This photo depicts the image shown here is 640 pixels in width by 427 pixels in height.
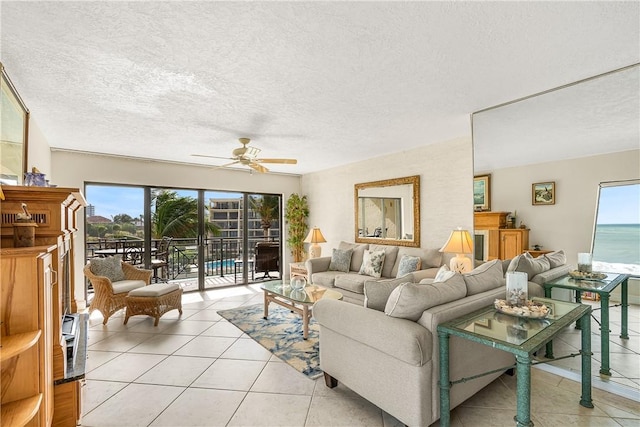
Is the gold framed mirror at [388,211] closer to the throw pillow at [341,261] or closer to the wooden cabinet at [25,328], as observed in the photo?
the throw pillow at [341,261]

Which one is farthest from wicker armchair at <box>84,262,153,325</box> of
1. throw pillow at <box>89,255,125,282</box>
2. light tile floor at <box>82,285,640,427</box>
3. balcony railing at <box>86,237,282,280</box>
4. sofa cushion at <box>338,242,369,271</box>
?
sofa cushion at <box>338,242,369,271</box>

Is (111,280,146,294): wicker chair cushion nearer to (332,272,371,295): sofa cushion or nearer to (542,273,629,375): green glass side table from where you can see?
(332,272,371,295): sofa cushion

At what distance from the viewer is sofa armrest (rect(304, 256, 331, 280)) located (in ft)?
16.9

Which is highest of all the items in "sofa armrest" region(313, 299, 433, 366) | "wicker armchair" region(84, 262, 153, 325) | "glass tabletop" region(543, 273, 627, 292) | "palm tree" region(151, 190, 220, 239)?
"palm tree" region(151, 190, 220, 239)

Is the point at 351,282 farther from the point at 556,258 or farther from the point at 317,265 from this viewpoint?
the point at 556,258

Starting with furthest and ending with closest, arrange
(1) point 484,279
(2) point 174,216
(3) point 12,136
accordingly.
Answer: (2) point 174,216 → (1) point 484,279 → (3) point 12,136

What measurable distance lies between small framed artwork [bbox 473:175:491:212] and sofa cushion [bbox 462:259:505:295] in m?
0.82

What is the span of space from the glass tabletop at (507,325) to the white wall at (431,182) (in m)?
1.92

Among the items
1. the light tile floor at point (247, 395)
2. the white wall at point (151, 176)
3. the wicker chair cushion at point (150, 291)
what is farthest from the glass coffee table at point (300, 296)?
the white wall at point (151, 176)

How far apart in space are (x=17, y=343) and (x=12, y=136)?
186cm

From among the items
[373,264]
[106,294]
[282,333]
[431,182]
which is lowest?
[282,333]

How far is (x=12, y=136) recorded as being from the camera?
236cm

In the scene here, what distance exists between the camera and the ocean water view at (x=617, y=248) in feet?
7.70

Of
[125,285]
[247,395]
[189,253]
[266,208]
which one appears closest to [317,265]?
[266,208]
